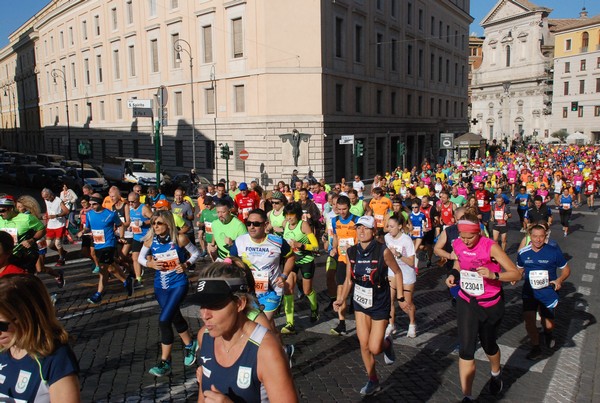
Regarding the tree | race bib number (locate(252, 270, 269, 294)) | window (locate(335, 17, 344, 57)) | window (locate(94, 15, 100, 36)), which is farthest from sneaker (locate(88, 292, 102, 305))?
the tree

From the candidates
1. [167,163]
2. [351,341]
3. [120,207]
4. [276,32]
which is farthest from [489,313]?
[167,163]

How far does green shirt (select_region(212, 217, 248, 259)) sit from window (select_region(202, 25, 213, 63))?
29545 millimetres

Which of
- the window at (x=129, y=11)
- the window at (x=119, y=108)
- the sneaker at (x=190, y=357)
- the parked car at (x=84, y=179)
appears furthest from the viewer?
the window at (x=119, y=108)

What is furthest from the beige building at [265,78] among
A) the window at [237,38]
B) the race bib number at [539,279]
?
the race bib number at [539,279]

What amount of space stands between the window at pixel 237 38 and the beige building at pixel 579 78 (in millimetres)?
58858

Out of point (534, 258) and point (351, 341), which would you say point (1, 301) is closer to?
point (351, 341)

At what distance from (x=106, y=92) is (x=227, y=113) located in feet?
58.4

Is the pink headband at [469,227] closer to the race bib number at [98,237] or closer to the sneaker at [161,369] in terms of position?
the sneaker at [161,369]

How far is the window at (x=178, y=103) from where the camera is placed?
3731cm

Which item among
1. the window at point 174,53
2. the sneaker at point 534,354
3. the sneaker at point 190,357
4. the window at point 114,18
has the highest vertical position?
the window at point 114,18

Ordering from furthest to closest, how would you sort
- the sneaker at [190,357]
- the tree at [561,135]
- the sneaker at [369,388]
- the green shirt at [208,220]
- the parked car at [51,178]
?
the tree at [561,135] < the parked car at [51,178] < the green shirt at [208,220] < the sneaker at [190,357] < the sneaker at [369,388]

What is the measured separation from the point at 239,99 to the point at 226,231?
89.7ft

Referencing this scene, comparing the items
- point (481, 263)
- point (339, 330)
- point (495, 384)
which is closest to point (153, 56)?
point (339, 330)

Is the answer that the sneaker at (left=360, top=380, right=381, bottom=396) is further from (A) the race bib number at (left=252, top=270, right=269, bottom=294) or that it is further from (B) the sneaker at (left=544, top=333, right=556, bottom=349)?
(B) the sneaker at (left=544, top=333, right=556, bottom=349)
